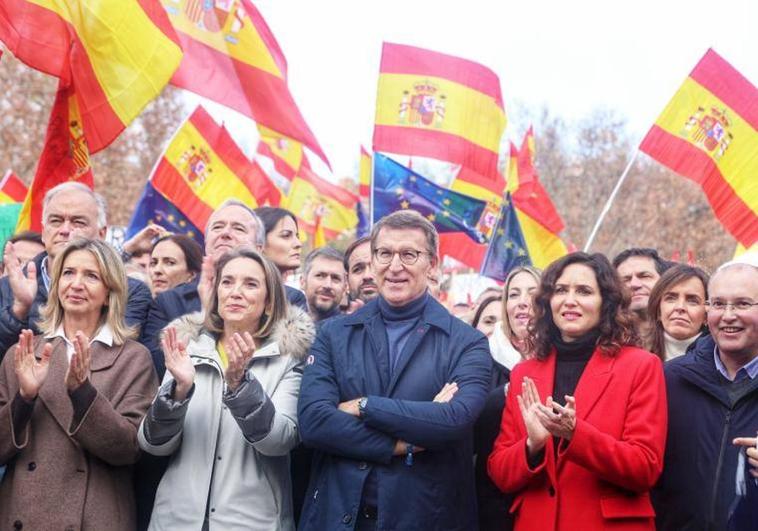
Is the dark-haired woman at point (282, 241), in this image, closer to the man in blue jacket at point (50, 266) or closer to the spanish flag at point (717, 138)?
the man in blue jacket at point (50, 266)

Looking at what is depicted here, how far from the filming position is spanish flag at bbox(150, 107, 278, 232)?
10.7 metres

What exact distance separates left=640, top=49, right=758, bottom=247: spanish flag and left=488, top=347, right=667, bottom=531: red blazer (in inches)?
198

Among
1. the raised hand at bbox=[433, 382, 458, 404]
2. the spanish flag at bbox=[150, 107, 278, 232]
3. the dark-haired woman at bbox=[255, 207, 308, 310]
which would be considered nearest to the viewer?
the raised hand at bbox=[433, 382, 458, 404]

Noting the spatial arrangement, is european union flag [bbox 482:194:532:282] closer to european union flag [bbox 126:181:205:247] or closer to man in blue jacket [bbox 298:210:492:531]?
european union flag [bbox 126:181:205:247]

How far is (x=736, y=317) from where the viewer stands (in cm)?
469

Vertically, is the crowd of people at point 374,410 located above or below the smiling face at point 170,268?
below

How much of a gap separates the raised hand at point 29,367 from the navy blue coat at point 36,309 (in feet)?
1.76

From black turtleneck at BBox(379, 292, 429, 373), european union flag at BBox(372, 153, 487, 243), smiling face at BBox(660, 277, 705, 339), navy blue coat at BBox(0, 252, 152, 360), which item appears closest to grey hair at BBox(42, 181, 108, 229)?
navy blue coat at BBox(0, 252, 152, 360)

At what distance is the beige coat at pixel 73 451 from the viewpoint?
4621 millimetres

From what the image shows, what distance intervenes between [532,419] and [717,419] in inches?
33.4

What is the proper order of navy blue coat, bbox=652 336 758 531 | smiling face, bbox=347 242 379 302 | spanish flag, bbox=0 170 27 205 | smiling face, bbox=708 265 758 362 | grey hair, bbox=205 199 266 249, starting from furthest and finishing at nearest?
spanish flag, bbox=0 170 27 205 → smiling face, bbox=347 242 379 302 → grey hair, bbox=205 199 266 249 → smiling face, bbox=708 265 758 362 → navy blue coat, bbox=652 336 758 531

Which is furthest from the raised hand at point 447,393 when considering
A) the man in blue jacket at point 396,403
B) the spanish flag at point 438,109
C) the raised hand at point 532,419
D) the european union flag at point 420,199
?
the spanish flag at point 438,109

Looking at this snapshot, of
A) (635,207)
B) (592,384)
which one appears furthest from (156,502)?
(635,207)

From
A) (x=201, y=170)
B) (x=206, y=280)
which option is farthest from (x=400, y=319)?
(x=201, y=170)
